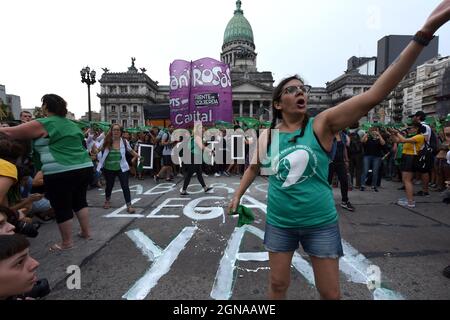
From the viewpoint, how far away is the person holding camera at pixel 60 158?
3.26 metres

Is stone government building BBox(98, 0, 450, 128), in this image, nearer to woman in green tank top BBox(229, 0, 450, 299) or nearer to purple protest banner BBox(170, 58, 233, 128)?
purple protest banner BBox(170, 58, 233, 128)

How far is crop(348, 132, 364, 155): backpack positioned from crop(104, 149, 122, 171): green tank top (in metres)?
6.60

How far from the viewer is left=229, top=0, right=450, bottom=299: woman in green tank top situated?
5.47ft

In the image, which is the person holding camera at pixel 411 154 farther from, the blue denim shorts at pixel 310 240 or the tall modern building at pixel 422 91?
the tall modern building at pixel 422 91

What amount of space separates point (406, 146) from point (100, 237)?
19.5ft

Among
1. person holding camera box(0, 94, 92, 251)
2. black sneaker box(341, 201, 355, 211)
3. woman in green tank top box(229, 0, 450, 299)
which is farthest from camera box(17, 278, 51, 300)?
black sneaker box(341, 201, 355, 211)

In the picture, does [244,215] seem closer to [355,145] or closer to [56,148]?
[56,148]

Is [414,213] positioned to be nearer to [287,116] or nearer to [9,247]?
[287,116]

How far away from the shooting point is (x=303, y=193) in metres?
1.74

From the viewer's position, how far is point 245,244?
3.74m

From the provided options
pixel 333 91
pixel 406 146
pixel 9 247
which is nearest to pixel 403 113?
pixel 333 91

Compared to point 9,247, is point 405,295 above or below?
below

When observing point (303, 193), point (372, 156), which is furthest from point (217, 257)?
point (372, 156)

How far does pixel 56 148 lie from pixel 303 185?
2947mm
